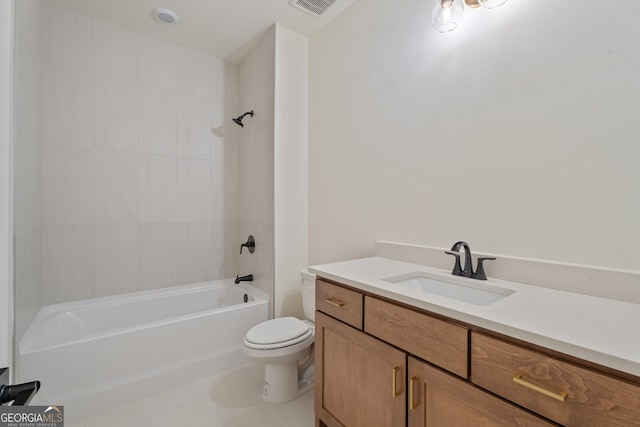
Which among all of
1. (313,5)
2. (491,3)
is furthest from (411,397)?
(313,5)

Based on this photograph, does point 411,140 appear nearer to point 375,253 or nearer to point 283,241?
point 375,253

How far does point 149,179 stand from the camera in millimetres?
2414

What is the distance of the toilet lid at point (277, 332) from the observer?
1664 millimetres

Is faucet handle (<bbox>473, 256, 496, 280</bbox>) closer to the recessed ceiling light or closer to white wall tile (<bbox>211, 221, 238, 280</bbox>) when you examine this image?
white wall tile (<bbox>211, 221, 238, 280</bbox>)

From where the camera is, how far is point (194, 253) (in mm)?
2635

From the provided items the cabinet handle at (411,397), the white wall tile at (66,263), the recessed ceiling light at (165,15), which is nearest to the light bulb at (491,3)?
the cabinet handle at (411,397)

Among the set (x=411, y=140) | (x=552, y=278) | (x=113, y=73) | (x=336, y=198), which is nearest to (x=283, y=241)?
(x=336, y=198)

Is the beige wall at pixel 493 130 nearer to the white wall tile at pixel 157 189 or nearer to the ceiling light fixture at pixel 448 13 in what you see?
the ceiling light fixture at pixel 448 13

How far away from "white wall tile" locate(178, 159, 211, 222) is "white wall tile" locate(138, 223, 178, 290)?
0.57 ft

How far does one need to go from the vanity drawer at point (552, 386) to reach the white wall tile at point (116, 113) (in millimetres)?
2712

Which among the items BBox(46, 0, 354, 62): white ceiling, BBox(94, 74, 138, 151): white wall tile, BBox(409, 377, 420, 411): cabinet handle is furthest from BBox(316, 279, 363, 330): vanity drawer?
BBox(94, 74, 138, 151): white wall tile

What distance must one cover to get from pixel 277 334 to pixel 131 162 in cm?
185

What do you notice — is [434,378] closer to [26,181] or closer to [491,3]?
[491,3]

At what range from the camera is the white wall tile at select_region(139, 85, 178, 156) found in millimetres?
2387
